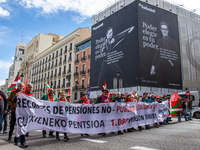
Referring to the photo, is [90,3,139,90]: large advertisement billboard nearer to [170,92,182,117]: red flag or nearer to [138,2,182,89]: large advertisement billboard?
[138,2,182,89]: large advertisement billboard

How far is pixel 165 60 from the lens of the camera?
27.2 metres

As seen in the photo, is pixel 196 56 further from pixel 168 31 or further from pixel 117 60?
pixel 117 60

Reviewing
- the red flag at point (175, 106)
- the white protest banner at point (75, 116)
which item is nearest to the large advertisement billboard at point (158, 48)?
the red flag at point (175, 106)

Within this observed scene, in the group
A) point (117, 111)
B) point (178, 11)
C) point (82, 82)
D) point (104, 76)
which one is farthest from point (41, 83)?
point (117, 111)

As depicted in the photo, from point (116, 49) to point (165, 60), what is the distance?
7.74 meters

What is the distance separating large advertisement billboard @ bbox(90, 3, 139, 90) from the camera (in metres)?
25.3

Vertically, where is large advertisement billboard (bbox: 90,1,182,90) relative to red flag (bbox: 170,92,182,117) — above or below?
above

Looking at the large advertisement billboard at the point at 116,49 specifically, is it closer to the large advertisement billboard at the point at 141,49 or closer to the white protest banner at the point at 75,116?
the large advertisement billboard at the point at 141,49

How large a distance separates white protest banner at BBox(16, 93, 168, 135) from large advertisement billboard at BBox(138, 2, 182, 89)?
55.8ft

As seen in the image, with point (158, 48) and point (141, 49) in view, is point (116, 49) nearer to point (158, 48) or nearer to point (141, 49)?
point (141, 49)

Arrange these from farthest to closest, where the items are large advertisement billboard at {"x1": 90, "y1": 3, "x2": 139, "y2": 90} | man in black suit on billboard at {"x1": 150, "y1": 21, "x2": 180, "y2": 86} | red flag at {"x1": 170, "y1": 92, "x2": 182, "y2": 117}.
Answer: man in black suit on billboard at {"x1": 150, "y1": 21, "x2": 180, "y2": 86}, large advertisement billboard at {"x1": 90, "y1": 3, "x2": 139, "y2": 90}, red flag at {"x1": 170, "y1": 92, "x2": 182, "y2": 117}

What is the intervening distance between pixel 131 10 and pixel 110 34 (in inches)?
206

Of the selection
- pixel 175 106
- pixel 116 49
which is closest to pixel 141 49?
pixel 116 49

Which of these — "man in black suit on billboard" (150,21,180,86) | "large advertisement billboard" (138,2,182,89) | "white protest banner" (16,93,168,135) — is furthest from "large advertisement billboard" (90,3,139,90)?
"white protest banner" (16,93,168,135)
